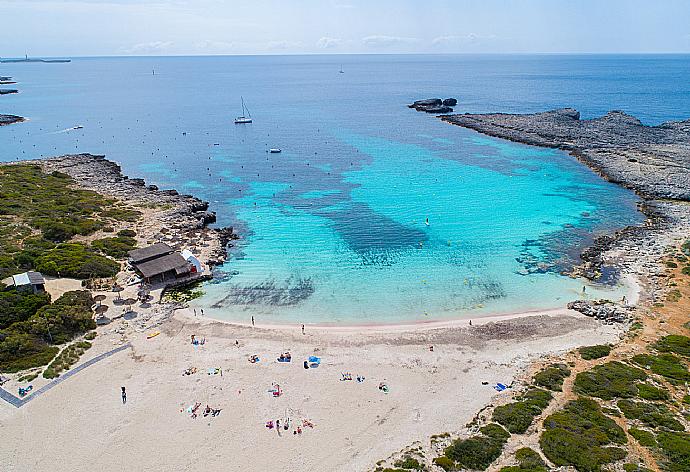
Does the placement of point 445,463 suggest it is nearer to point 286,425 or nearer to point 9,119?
point 286,425

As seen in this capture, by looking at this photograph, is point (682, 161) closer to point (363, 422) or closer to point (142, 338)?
point (363, 422)

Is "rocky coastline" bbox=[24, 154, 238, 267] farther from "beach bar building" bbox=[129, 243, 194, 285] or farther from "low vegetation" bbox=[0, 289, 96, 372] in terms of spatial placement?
"low vegetation" bbox=[0, 289, 96, 372]

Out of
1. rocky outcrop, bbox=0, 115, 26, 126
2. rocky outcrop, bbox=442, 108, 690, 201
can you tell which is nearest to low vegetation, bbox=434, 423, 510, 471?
rocky outcrop, bbox=442, 108, 690, 201

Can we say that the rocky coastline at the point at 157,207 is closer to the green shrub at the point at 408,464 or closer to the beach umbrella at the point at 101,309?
the beach umbrella at the point at 101,309

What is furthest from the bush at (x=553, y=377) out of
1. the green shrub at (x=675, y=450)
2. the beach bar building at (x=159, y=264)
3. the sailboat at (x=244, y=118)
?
the sailboat at (x=244, y=118)

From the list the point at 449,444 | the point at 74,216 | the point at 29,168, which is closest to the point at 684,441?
the point at 449,444

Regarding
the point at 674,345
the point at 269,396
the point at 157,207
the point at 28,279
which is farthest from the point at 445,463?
the point at 157,207
